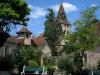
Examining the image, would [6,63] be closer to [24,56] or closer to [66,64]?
[66,64]

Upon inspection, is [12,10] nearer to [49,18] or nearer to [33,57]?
[33,57]

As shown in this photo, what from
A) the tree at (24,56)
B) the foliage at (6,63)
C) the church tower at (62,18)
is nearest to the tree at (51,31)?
the church tower at (62,18)

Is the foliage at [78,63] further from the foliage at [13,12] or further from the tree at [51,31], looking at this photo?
the tree at [51,31]

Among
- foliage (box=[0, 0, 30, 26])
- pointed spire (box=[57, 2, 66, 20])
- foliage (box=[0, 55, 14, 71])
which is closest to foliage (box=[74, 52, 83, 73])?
foliage (box=[0, 0, 30, 26])

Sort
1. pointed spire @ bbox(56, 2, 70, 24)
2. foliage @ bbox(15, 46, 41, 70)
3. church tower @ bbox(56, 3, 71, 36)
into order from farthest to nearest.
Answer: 1. pointed spire @ bbox(56, 2, 70, 24)
2. church tower @ bbox(56, 3, 71, 36)
3. foliage @ bbox(15, 46, 41, 70)

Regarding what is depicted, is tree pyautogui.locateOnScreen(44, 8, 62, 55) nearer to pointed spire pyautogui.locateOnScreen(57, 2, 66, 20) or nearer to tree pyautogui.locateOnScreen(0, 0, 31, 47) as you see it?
pointed spire pyautogui.locateOnScreen(57, 2, 66, 20)

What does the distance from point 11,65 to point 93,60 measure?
23739mm

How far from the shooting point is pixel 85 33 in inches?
1633

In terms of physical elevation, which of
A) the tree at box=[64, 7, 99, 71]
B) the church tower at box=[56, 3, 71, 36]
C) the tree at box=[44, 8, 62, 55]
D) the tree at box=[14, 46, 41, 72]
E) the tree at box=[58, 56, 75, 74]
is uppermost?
the church tower at box=[56, 3, 71, 36]

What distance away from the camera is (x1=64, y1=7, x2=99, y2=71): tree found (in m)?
41.3

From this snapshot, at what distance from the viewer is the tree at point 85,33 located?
41.3m

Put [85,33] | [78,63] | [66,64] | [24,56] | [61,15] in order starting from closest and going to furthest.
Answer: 1. [66,64]
2. [78,63]
3. [85,33]
4. [24,56]
5. [61,15]

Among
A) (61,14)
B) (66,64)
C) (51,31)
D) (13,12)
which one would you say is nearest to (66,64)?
(66,64)

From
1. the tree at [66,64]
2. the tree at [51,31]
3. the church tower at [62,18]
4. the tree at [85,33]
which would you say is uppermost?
the church tower at [62,18]
